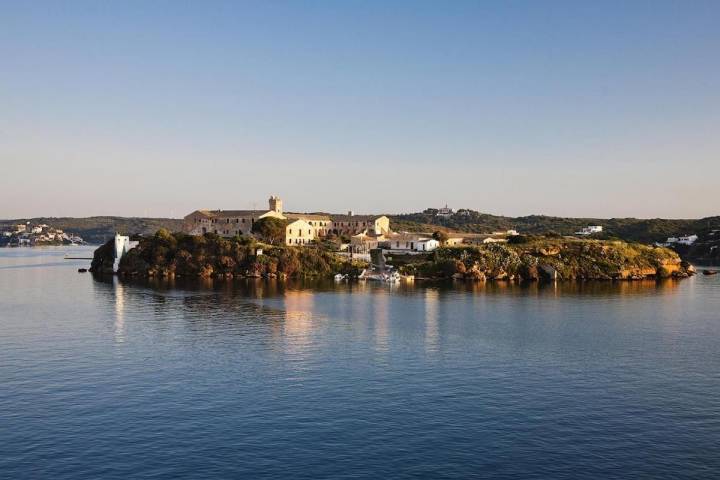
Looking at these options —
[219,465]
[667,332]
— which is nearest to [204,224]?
[667,332]

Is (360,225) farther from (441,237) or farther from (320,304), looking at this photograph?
(320,304)

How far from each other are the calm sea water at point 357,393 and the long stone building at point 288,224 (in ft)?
286

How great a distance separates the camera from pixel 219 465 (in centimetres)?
3027

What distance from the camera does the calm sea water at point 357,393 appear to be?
3089cm

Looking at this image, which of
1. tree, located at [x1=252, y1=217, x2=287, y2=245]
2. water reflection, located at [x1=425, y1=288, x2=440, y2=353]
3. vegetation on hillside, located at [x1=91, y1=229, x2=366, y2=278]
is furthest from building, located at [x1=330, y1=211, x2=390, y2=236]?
water reflection, located at [x1=425, y1=288, x2=440, y2=353]

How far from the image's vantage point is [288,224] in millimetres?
163125

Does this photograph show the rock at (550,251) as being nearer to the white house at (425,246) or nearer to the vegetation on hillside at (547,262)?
the vegetation on hillside at (547,262)

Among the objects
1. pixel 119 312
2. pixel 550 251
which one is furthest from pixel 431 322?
pixel 550 251

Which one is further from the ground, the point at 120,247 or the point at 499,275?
the point at 120,247

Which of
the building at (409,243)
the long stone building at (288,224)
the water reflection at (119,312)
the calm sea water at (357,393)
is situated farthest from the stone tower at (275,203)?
the calm sea water at (357,393)

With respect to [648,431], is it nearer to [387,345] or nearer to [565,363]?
[565,363]

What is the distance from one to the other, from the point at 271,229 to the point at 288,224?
5370 millimetres

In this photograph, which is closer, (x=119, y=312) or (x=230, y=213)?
(x=119, y=312)

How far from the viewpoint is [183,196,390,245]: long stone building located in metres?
169
